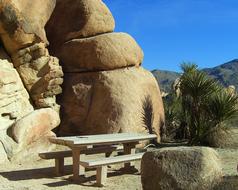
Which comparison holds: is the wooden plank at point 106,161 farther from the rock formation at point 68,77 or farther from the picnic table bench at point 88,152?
the rock formation at point 68,77

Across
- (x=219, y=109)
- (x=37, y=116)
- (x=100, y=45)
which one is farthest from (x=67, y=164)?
(x=219, y=109)

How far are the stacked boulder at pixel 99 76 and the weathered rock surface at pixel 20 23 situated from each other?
5.44ft

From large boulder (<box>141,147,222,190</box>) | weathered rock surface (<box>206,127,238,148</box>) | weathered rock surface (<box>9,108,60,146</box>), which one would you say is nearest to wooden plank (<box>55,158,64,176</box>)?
weathered rock surface (<box>9,108,60,146</box>)

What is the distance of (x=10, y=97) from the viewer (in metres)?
11.6

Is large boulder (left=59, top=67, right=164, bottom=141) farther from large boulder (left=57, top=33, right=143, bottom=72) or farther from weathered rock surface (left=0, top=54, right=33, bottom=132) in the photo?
weathered rock surface (left=0, top=54, right=33, bottom=132)

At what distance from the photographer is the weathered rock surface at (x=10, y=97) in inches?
445

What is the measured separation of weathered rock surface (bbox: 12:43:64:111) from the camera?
12.3 meters

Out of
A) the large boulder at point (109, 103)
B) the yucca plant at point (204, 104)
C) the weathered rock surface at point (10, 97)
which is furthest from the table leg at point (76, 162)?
the yucca plant at point (204, 104)

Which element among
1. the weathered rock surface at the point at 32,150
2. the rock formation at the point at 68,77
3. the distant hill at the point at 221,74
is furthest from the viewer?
the distant hill at the point at 221,74

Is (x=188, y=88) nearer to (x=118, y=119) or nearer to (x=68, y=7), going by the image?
(x=118, y=119)

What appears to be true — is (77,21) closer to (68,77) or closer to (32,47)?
(68,77)

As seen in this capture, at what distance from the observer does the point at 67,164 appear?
10.6 meters

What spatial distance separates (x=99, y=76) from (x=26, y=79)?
2.30 metres

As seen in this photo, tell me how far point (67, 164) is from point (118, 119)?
2423 millimetres
